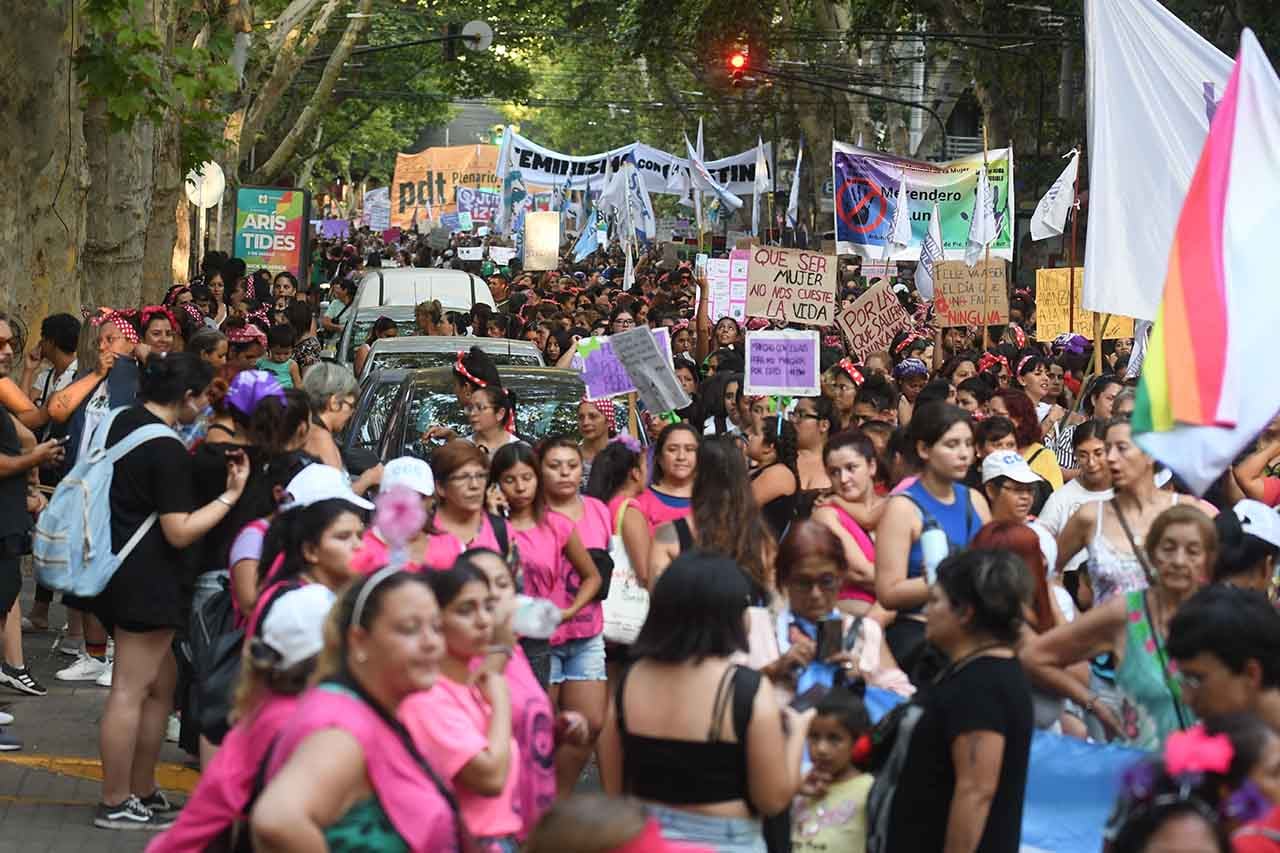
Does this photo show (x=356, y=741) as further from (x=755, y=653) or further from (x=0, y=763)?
(x=0, y=763)

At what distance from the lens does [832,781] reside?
5.66m

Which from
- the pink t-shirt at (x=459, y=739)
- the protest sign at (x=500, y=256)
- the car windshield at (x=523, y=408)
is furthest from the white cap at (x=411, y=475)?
the protest sign at (x=500, y=256)

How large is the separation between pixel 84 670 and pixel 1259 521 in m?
6.30

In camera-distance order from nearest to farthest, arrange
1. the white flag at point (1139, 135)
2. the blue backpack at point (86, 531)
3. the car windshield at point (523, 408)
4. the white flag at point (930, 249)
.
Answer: the blue backpack at point (86, 531) < the white flag at point (1139, 135) < the car windshield at point (523, 408) < the white flag at point (930, 249)

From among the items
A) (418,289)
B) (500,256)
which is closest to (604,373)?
(418,289)

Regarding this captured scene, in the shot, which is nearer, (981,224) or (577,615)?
(577,615)

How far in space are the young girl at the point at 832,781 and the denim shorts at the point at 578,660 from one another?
8.65 ft

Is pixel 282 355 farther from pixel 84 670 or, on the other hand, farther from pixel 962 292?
pixel 962 292

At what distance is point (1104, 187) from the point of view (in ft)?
28.9

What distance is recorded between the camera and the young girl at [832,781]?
5.59 metres

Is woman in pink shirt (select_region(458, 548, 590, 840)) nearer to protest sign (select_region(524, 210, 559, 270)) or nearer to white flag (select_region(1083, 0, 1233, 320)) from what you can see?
white flag (select_region(1083, 0, 1233, 320))

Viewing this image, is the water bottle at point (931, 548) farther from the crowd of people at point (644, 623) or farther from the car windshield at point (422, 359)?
the car windshield at point (422, 359)

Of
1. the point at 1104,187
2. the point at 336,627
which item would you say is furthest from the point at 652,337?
the point at 336,627

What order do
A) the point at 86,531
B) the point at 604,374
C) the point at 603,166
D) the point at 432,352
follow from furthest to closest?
1. the point at 603,166
2. the point at 432,352
3. the point at 604,374
4. the point at 86,531
